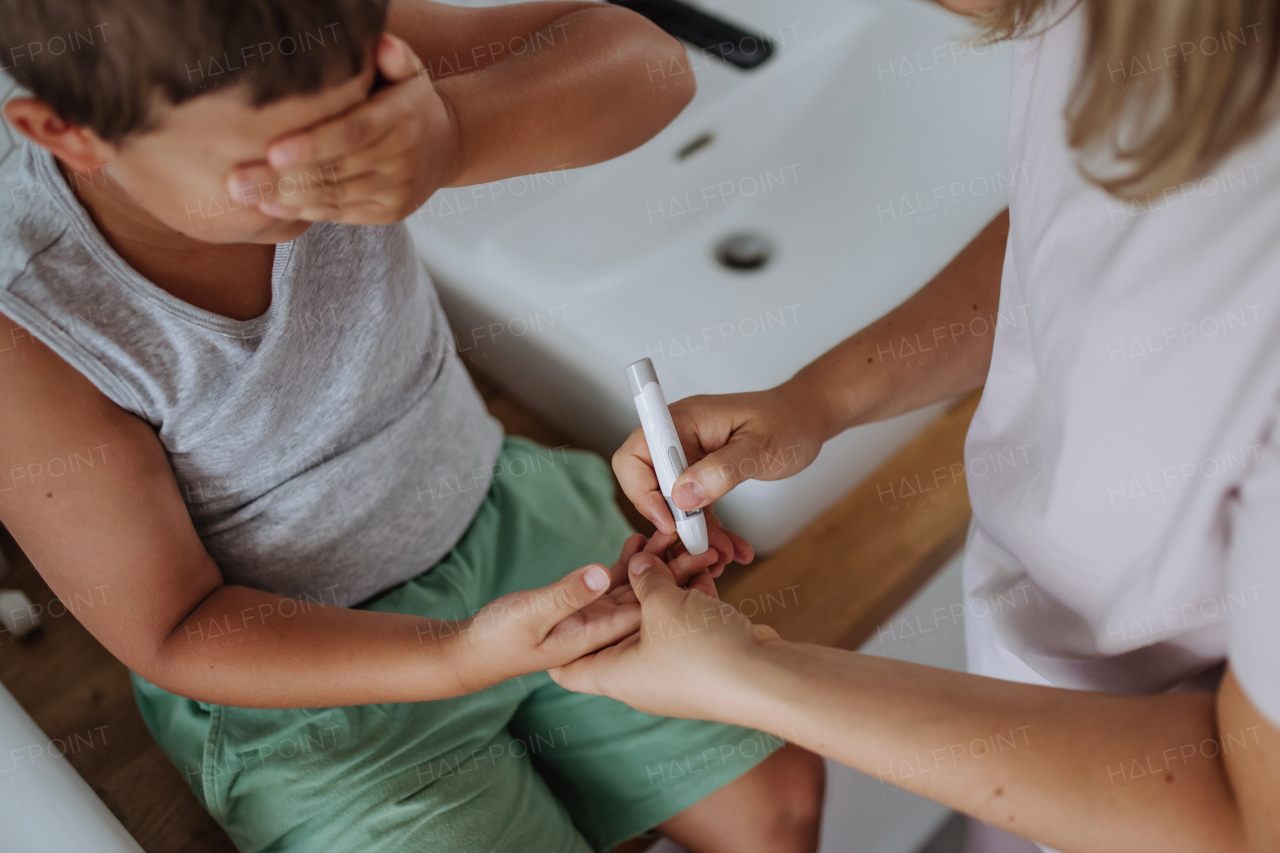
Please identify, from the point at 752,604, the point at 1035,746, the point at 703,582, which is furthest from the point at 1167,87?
the point at 752,604

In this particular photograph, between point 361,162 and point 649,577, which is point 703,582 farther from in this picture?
point 361,162

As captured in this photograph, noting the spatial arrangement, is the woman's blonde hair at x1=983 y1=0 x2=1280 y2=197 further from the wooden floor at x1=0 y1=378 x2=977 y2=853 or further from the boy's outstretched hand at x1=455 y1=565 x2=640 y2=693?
the wooden floor at x1=0 y1=378 x2=977 y2=853

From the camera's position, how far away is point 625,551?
66cm

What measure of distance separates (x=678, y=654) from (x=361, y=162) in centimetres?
31

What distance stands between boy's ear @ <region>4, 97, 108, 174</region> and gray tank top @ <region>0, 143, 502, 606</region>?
0.38 ft

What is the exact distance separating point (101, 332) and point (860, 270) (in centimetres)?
71

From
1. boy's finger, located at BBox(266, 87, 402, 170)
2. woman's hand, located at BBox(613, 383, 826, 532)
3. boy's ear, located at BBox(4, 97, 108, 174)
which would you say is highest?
boy's ear, located at BBox(4, 97, 108, 174)

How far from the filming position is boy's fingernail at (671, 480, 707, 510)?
0.55 m

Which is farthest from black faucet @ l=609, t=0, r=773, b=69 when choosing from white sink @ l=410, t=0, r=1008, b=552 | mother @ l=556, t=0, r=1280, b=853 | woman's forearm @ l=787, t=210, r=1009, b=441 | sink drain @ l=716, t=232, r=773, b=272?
mother @ l=556, t=0, r=1280, b=853

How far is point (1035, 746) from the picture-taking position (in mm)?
425

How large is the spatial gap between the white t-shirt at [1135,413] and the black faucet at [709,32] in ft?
1.89

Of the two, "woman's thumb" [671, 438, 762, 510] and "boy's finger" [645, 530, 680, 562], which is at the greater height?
"woman's thumb" [671, 438, 762, 510]

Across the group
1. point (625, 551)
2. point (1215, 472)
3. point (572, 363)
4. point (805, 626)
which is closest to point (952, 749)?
point (1215, 472)

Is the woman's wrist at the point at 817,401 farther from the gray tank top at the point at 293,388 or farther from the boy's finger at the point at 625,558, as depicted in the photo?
the gray tank top at the point at 293,388
